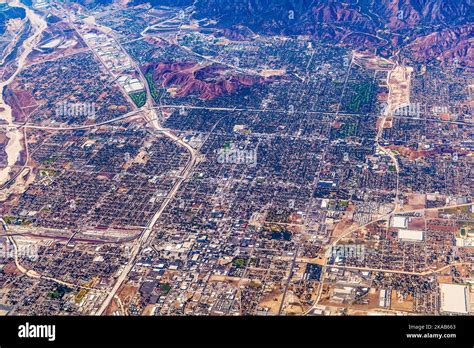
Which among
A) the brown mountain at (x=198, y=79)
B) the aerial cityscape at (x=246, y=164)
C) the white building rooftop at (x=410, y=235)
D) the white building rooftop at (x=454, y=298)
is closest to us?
the white building rooftop at (x=454, y=298)

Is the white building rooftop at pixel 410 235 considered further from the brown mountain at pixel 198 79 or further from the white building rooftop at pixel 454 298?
the brown mountain at pixel 198 79


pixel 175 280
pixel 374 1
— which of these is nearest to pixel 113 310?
pixel 175 280

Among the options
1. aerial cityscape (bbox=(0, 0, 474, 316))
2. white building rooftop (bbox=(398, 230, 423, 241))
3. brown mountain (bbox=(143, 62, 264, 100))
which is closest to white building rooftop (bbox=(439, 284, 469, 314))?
aerial cityscape (bbox=(0, 0, 474, 316))

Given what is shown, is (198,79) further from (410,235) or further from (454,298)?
(454,298)

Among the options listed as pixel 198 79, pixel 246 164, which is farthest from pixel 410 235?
pixel 198 79

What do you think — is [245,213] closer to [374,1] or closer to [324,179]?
[324,179]

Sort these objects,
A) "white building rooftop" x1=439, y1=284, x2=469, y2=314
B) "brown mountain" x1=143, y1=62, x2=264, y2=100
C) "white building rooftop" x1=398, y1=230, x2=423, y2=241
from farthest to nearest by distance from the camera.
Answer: "brown mountain" x1=143, y1=62, x2=264, y2=100
"white building rooftop" x1=398, y1=230, x2=423, y2=241
"white building rooftop" x1=439, y1=284, x2=469, y2=314

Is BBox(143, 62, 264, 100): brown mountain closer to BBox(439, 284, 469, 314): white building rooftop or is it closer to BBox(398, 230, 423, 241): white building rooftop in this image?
BBox(398, 230, 423, 241): white building rooftop

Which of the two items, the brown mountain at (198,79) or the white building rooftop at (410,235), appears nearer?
the white building rooftop at (410,235)

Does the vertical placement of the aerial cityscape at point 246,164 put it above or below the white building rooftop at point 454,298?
below

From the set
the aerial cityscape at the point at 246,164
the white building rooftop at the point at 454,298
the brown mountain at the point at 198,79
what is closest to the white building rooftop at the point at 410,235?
the aerial cityscape at the point at 246,164
